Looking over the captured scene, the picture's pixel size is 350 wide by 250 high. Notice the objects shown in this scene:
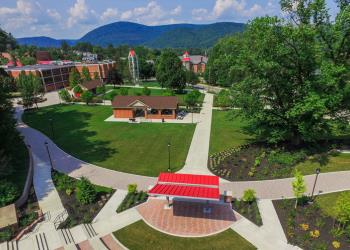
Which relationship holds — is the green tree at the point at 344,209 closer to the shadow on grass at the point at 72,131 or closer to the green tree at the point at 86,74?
the shadow on grass at the point at 72,131

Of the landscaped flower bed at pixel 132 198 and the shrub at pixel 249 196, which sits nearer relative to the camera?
the shrub at pixel 249 196

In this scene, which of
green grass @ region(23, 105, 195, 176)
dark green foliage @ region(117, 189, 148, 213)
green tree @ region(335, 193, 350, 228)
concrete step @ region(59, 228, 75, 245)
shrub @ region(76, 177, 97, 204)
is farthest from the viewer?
green grass @ region(23, 105, 195, 176)

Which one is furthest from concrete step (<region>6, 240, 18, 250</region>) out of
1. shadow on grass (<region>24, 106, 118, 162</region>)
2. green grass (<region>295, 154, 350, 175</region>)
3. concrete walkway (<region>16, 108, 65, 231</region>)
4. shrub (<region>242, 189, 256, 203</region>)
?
green grass (<region>295, 154, 350, 175</region>)

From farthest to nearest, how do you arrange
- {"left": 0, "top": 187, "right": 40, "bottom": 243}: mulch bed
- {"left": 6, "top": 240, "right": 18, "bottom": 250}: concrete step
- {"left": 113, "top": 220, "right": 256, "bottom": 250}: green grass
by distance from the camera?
{"left": 0, "top": 187, "right": 40, "bottom": 243}: mulch bed, {"left": 6, "top": 240, "right": 18, "bottom": 250}: concrete step, {"left": 113, "top": 220, "right": 256, "bottom": 250}: green grass

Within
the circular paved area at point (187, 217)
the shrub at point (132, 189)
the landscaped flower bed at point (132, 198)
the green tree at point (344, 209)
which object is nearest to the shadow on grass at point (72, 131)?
the shrub at point (132, 189)

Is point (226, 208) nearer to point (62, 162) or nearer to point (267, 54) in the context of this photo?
point (267, 54)

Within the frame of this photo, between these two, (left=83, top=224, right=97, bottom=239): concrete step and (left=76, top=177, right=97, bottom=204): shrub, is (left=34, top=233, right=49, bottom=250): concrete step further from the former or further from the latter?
(left=76, top=177, right=97, bottom=204): shrub

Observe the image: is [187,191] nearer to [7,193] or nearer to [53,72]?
[7,193]
